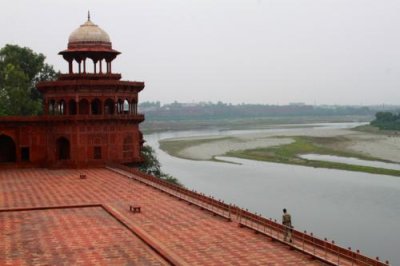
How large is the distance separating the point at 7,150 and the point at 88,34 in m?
9.06

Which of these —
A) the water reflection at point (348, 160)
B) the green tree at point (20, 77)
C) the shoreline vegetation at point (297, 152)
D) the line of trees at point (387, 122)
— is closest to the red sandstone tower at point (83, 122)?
the green tree at point (20, 77)

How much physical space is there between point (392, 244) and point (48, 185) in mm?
17952

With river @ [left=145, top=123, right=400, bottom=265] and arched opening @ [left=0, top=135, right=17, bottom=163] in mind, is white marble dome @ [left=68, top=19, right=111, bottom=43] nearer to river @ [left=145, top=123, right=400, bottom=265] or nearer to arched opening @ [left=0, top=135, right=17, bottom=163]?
arched opening @ [left=0, top=135, right=17, bottom=163]

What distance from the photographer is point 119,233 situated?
627 inches

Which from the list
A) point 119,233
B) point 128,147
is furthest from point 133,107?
point 119,233

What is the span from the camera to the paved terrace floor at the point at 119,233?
1324 centimetres

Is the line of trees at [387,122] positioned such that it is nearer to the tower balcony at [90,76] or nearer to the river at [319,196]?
the river at [319,196]

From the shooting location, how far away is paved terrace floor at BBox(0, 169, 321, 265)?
1324cm

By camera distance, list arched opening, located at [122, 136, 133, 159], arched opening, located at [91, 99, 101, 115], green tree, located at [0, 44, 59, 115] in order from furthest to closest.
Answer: green tree, located at [0, 44, 59, 115], arched opening, located at [91, 99, 101, 115], arched opening, located at [122, 136, 133, 159]

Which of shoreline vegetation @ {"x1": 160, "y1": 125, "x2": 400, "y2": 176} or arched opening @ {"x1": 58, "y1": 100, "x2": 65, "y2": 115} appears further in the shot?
shoreline vegetation @ {"x1": 160, "y1": 125, "x2": 400, "y2": 176}

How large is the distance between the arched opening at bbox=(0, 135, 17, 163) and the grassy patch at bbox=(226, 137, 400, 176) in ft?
114

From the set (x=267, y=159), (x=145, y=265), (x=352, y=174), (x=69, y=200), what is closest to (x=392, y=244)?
(x=69, y=200)

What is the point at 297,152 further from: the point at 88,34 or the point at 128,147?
the point at 88,34

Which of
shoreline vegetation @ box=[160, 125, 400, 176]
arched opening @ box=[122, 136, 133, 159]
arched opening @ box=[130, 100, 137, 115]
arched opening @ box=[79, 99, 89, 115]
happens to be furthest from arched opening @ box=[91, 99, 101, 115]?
shoreline vegetation @ box=[160, 125, 400, 176]
